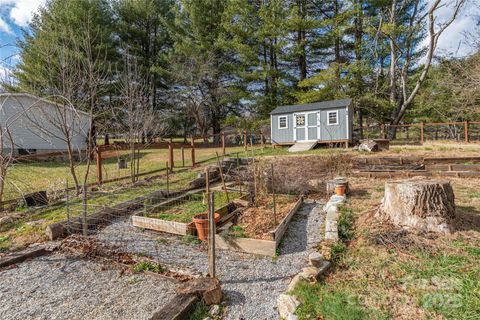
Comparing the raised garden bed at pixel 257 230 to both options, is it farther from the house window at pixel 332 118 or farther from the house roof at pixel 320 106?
the house roof at pixel 320 106

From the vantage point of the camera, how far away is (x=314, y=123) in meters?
16.0

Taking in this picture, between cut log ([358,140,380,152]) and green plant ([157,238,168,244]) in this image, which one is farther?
cut log ([358,140,380,152])

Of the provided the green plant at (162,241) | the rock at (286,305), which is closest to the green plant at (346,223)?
the rock at (286,305)

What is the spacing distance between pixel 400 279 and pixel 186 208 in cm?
414

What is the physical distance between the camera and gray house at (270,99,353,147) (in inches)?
594

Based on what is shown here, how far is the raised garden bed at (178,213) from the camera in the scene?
4.52 metres

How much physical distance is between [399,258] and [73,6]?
71.8 feet

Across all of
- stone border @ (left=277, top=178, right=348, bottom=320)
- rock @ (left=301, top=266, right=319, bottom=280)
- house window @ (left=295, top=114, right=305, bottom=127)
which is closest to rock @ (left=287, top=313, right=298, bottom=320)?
stone border @ (left=277, top=178, right=348, bottom=320)

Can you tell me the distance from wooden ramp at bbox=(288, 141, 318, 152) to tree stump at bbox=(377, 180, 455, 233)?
442 inches

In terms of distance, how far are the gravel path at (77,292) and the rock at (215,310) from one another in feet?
1.68

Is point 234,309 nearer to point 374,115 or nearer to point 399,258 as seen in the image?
point 399,258

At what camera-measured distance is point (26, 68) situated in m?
16.3

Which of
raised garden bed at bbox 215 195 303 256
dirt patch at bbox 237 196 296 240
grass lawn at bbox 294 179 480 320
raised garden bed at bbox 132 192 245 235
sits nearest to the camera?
grass lawn at bbox 294 179 480 320

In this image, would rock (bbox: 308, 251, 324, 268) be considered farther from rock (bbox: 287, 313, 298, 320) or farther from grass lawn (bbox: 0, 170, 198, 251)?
grass lawn (bbox: 0, 170, 198, 251)
